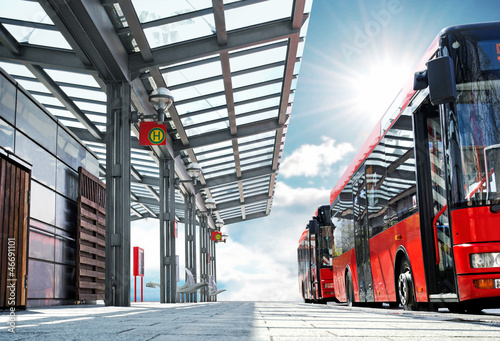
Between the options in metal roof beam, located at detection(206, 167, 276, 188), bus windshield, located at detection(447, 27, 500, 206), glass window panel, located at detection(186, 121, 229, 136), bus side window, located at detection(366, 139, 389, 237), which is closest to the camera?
bus windshield, located at detection(447, 27, 500, 206)

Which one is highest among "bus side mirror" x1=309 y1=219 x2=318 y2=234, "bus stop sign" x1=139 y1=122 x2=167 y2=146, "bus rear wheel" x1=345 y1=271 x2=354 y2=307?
"bus stop sign" x1=139 y1=122 x2=167 y2=146

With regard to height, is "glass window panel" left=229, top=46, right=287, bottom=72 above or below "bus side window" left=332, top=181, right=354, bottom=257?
Result: above

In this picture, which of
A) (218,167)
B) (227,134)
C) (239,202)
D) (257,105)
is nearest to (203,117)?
(257,105)

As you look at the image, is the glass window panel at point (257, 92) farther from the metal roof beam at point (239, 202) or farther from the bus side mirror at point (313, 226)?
the metal roof beam at point (239, 202)

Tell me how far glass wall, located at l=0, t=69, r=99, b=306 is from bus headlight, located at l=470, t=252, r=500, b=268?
8.24 meters

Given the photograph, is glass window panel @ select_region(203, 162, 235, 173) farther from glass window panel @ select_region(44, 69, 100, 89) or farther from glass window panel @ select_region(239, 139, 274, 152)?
glass window panel @ select_region(44, 69, 100, 89)

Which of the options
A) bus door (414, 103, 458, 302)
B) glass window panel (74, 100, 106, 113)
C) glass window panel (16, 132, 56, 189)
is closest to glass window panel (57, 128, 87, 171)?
glass window panel (16, 132, 56, 189)

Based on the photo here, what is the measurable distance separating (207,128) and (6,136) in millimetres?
9584

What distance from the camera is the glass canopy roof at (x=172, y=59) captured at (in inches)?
432

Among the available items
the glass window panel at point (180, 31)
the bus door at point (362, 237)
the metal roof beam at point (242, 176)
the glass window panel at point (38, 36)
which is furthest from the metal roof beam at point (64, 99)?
the metal roof beam at point (242, 176)

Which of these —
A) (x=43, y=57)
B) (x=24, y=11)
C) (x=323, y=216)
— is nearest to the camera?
(x=24, y=11)

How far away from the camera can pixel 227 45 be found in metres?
13.2

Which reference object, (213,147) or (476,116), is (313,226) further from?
(476,116)

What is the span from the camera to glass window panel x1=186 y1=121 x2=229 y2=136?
64.0ft
